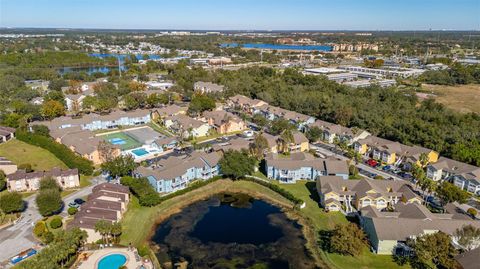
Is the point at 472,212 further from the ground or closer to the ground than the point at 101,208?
closer to the ground

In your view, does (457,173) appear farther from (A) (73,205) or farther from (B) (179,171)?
(A) (73,205)

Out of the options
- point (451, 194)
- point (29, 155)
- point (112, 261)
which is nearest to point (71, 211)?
point (112, 261)

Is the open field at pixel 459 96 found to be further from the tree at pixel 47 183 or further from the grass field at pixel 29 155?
the grass field at pixel 29 155

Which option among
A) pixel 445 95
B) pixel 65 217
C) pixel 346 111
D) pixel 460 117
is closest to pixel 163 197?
pixel 65 217

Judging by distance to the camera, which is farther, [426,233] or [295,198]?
[295,198]

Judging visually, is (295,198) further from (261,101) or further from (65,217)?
(261,101)
